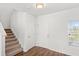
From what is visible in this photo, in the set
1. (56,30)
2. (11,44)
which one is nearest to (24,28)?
(11,44)

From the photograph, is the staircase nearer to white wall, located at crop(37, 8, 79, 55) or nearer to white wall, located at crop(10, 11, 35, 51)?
white wall, located at crop(10, 11, 35, 51)

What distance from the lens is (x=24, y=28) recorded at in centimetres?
248

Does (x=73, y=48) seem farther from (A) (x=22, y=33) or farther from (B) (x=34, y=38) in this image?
(A) (x=22, y=33)

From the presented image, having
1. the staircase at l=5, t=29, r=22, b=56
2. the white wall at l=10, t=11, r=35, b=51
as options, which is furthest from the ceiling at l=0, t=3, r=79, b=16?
the staircase at l=5, t=29, r=22, b=56

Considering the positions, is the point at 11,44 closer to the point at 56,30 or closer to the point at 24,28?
the point at 24,28

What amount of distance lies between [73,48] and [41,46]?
984 millimetres

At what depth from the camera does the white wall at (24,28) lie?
2210 mm

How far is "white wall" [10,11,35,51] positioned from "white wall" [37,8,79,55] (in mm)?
164

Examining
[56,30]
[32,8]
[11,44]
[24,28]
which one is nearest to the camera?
[32,8]

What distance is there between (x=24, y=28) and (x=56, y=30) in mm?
799

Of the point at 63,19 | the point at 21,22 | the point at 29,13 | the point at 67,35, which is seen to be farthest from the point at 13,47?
the point at 63,19

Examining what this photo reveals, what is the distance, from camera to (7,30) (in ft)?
7.22

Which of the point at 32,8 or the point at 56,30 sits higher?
the point at 32,8

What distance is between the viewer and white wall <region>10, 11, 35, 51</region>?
221 centimetres
